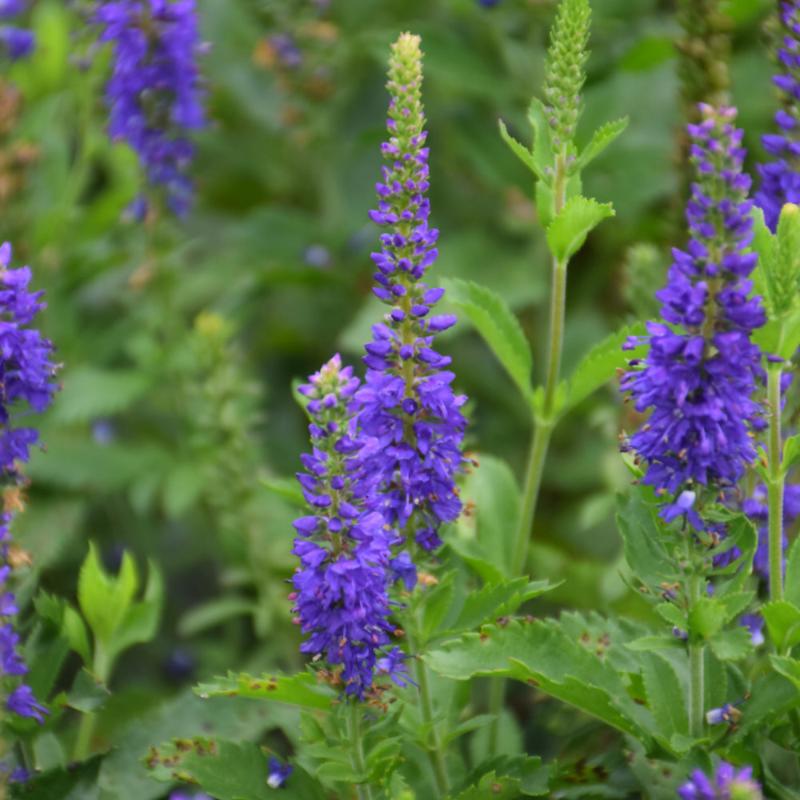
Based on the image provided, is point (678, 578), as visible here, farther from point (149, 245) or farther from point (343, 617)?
point (149, 245)

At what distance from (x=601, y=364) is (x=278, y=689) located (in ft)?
2.71

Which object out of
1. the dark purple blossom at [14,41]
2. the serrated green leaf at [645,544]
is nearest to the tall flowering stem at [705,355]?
the serrated green leaf at [645,544]

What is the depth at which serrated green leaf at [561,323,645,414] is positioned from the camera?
237 centimetres

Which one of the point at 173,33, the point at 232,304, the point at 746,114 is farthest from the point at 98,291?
the point at 746,114

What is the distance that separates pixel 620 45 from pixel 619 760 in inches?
95.4

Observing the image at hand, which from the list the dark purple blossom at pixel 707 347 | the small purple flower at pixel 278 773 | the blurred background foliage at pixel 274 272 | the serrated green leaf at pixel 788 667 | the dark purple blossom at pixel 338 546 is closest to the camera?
the dark purple blossom at pixel 707 347

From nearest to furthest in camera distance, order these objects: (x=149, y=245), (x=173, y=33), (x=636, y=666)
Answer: (x=636, y=666)
(x=173, y=33)
(x=149, y=245)

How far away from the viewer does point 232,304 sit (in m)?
4.20

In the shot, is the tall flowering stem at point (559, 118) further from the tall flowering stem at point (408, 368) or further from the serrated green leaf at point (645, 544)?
the serrated green leaf at point (645, 544)

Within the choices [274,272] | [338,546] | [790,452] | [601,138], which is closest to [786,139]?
[601,138]

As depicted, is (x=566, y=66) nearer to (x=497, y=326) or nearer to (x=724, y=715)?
(x=497, y=326)

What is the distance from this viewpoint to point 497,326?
2502mm

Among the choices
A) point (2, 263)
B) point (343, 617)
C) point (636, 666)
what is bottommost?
point (636, 666)

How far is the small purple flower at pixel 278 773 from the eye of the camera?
2.25 metres
